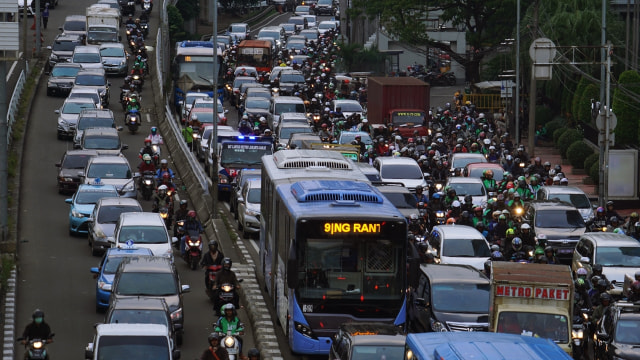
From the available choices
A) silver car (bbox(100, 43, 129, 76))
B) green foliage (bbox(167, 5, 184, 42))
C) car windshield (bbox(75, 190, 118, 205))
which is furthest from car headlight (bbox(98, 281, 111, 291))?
green foliage (bbox(167, 5, 184, 42))

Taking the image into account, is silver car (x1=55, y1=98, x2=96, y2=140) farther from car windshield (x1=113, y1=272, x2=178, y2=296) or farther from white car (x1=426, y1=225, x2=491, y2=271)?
car windshield (x1=113, y1=272, x2=178, y2=296)

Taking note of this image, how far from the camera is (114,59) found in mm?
67312

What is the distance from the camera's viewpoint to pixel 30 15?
86.2 meters

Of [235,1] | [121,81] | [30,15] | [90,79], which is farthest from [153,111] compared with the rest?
[235,1]

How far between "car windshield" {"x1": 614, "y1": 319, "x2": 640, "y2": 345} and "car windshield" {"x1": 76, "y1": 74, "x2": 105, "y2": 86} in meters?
38.6

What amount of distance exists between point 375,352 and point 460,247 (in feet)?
34.1

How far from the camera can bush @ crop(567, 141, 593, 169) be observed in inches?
1977

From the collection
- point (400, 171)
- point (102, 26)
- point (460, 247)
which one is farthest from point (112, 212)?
point (102, 26)

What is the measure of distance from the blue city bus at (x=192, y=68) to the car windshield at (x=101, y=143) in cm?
1803

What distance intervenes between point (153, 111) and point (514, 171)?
21.4 m

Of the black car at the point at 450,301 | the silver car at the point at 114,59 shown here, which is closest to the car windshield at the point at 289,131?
the silver car at the point at 114,59

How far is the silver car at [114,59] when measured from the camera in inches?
2635

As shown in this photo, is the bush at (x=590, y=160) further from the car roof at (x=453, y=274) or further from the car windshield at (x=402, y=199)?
the car roof at (x=453, y=274)

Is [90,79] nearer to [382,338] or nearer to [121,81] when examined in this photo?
[121,81]
